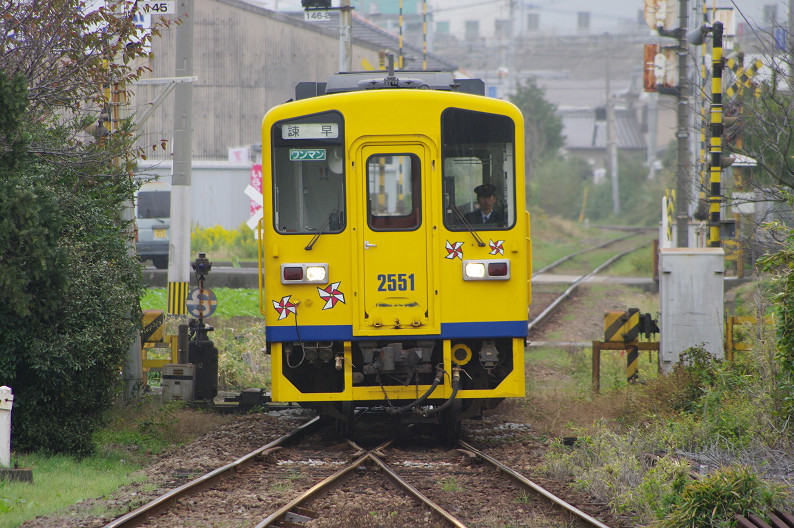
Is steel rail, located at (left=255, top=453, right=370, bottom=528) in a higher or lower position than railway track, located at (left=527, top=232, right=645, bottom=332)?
lower

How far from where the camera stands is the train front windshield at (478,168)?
340 inches

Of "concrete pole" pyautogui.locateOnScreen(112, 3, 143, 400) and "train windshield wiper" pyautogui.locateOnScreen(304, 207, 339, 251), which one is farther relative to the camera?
"concrete pole" pyautogui.locateOnScreen(112, 3, 143, 400)

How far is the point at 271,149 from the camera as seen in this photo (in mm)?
8625

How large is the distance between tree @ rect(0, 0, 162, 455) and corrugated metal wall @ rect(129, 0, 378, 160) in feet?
84.4

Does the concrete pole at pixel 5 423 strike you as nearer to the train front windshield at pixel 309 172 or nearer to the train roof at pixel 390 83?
the train front windshield at pixel 309 172

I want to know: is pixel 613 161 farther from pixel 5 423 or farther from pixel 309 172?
pixel 5 423

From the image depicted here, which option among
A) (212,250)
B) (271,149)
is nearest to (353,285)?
Answer: (271,149)

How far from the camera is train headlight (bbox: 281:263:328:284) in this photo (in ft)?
27.9

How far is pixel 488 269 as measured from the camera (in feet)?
28.1

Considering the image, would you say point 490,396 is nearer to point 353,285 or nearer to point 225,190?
point 353,285

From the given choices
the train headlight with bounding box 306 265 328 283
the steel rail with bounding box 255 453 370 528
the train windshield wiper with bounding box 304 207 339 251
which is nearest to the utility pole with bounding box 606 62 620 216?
the train windshield wiper with bounding box 304 207 339 251

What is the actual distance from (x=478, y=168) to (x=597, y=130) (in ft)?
254

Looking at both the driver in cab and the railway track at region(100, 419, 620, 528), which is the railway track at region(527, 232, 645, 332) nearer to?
the driver in cab

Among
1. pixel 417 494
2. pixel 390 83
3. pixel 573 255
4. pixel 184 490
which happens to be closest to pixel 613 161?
pixel 573 255
